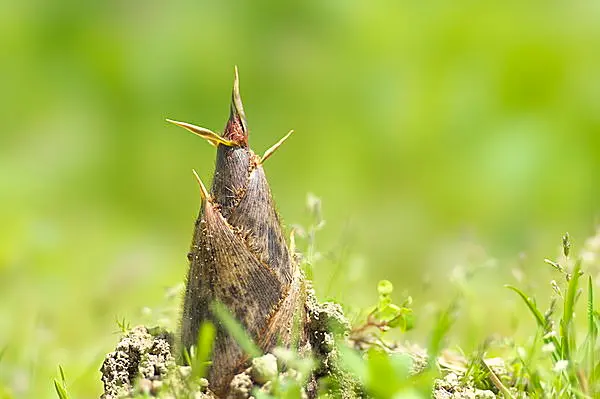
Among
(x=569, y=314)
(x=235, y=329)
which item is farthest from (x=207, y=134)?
(x=569, y=314)

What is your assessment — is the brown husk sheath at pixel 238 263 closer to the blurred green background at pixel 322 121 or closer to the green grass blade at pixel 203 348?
the green grass blade at pixel 203 348

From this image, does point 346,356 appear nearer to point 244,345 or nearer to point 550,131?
point 244,345

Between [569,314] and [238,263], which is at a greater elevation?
[238,263]

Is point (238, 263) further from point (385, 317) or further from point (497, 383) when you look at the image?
point (497, 383)

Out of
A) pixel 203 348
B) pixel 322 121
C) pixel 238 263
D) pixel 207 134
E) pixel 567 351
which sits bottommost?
pixel 567 351

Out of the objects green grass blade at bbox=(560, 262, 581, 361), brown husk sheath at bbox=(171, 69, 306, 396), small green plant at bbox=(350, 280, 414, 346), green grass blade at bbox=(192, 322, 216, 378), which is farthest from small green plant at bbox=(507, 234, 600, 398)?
green grass blade at bbox=(192, 322, 216, 378)

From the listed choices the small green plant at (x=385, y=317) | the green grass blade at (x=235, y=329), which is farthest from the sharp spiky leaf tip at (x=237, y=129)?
the small green plant at (x=385, y=317)

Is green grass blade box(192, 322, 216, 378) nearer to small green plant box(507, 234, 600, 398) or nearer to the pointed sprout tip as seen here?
the pointed sprout tip
